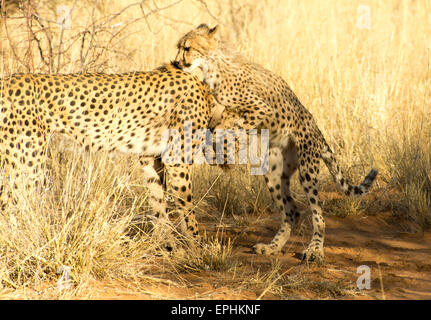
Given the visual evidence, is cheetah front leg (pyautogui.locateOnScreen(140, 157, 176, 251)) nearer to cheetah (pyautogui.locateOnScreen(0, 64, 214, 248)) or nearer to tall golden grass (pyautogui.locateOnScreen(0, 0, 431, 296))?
cheetah (pyautogui.locateOnScreen(0, 64, 214, 248))

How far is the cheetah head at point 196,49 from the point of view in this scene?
4281 mm

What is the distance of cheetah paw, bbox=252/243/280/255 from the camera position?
424cm

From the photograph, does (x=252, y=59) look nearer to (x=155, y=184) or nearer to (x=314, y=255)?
(x=155, y=184)

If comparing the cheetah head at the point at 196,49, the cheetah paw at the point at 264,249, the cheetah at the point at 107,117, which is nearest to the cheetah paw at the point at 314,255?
the cheetah paw at the point at 264,249

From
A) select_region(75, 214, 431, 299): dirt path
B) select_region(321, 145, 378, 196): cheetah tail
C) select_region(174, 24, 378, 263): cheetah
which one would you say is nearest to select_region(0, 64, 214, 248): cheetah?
select_region(174, 24, 378, 263): cheetah

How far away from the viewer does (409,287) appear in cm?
354

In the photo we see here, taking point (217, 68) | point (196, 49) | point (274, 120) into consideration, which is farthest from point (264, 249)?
point (196, 49)

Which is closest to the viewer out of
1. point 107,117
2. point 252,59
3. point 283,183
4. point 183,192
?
point 107,117

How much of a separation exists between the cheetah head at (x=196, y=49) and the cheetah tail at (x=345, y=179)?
3.40ft

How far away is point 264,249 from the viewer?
4246 mm

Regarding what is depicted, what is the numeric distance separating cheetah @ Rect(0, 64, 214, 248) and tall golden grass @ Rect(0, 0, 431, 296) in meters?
0.20

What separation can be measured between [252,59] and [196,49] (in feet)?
7.40

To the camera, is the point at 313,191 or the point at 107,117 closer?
the point at 107,117

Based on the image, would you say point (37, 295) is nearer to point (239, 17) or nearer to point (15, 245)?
point (15, 245)
